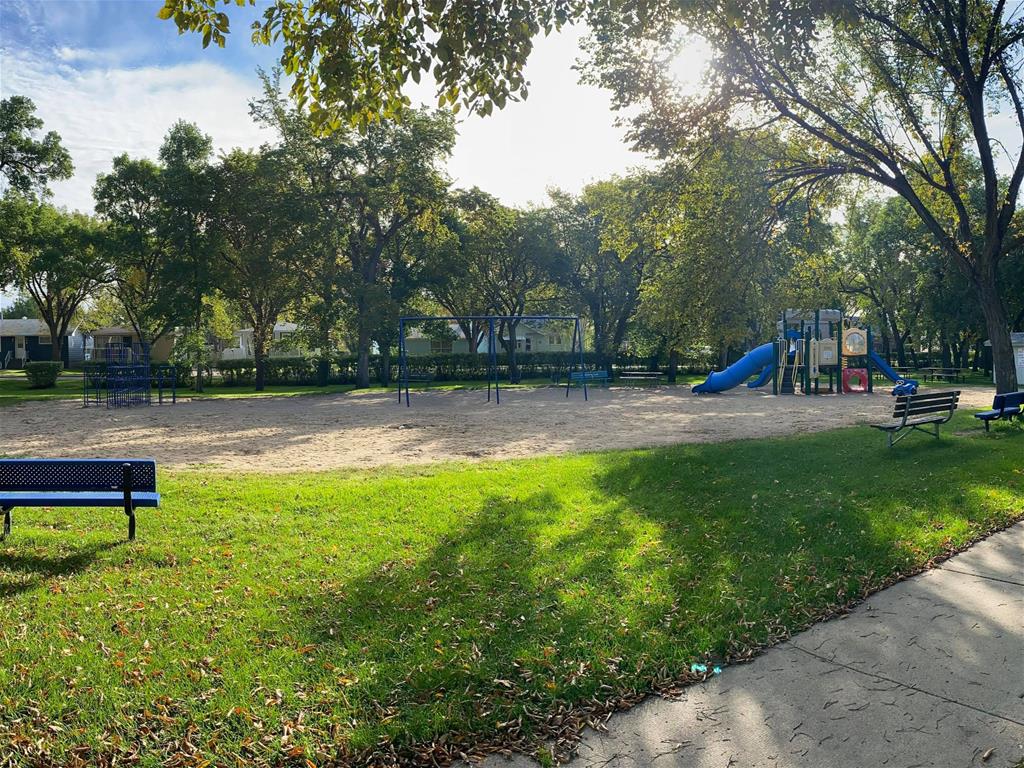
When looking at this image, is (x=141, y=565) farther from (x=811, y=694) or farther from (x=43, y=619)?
(x=811, y=694)

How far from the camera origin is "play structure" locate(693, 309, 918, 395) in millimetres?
26547

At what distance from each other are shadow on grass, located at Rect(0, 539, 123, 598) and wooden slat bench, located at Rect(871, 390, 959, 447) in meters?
9.79

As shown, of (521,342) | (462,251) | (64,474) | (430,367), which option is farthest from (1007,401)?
(521,342)

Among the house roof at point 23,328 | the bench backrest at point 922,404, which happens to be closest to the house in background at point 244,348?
the house roof at point 23,328

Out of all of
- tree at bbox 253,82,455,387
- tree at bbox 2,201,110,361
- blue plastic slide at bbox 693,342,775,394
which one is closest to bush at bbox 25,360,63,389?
tree at bbox 2,201,110,361

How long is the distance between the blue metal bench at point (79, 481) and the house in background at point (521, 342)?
47.2m

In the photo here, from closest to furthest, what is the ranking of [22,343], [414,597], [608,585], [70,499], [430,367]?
[414,597]
[608,585]
[70,499]
[430,367]
[22,343]

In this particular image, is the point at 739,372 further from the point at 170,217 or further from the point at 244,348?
the point at 244,348

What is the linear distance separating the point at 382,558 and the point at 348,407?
736 inches

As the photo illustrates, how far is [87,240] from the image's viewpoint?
36.1 meters

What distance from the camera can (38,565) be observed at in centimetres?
528

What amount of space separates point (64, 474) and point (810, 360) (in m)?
25.6

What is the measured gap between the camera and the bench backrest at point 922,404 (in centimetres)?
1002

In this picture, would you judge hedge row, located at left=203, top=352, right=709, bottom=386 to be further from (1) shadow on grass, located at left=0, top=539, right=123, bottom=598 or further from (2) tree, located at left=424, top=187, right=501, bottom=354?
(1) shadow on grass, located at left=0, top=539, right=123, bottom=598
